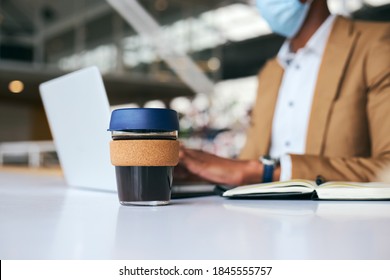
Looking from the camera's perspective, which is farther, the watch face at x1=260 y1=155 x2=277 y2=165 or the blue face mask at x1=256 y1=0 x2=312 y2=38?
the blue face mask at x1=256 y1=0 x2=312 y2=38

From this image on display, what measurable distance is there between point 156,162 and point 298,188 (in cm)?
23

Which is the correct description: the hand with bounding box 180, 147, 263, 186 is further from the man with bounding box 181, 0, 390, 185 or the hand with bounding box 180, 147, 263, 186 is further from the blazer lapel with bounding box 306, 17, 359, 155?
the blazer lapel with bounding box 306, 17, 359, 155

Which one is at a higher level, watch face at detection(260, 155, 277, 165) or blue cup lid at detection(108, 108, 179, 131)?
blue cup lid at detection(108, 108, 179, 131)

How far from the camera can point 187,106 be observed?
12.3 m

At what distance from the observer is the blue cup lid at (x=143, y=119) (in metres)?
0.63

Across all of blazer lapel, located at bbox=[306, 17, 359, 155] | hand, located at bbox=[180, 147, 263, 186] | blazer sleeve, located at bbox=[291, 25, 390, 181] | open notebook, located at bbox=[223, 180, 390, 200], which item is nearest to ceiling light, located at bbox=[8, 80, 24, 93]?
blazer lapel, located at bbox=[306, 17, 359, 155]

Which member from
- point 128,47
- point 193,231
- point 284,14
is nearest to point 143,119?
point 193,231

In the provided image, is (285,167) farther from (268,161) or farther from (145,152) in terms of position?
(145,152)

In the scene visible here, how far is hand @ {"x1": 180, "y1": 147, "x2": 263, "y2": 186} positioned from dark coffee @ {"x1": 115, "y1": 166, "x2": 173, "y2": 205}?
0.33 m

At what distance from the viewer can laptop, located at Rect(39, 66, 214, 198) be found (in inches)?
30.9

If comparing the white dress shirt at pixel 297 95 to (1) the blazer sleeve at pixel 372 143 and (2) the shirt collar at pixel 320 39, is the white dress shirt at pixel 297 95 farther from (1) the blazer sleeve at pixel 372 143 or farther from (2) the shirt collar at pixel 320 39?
(1) the blazer sleeve at pixel 372 143

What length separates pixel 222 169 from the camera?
996mm

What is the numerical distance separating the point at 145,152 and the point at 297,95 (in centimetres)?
88
